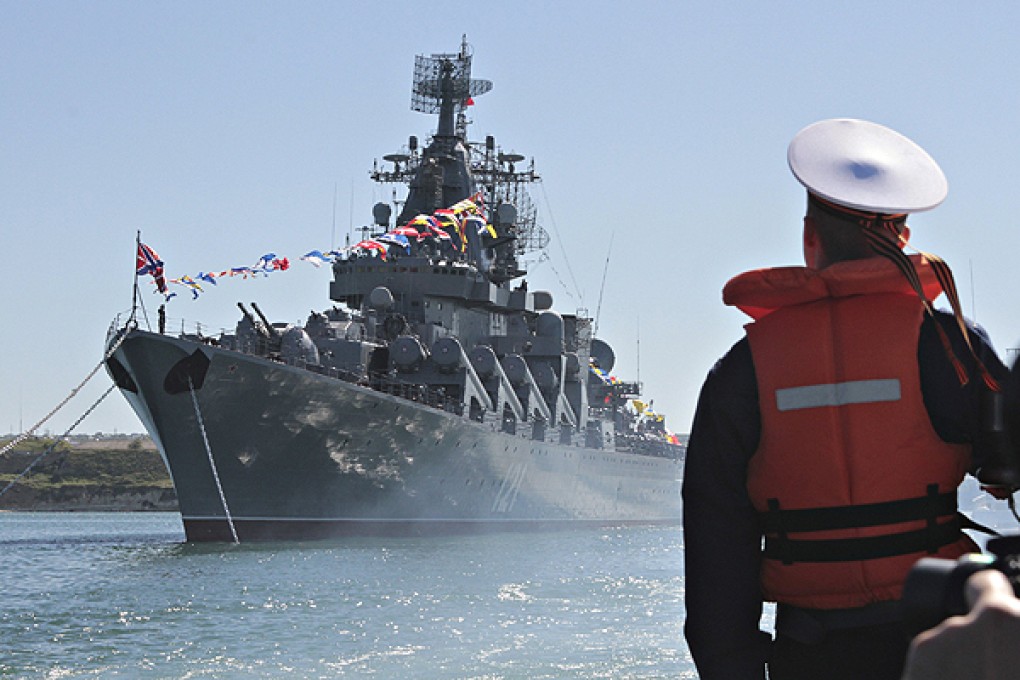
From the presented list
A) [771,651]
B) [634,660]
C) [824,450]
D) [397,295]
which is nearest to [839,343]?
[824,450]

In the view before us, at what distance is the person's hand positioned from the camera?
99 centimetres

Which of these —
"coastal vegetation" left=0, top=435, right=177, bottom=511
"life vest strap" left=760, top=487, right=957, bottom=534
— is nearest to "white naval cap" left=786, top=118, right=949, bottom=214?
"life vest strap" left=760, top=487, right=957, bottom=534

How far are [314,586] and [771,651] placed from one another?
15.7 m

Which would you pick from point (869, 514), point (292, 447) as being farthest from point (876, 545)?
point (292, 447)

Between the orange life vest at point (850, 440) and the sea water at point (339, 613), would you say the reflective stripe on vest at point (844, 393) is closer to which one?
the orange life vest at point (850, 440)

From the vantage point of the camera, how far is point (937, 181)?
2039 millimetres

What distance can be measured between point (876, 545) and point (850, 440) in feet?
0.58

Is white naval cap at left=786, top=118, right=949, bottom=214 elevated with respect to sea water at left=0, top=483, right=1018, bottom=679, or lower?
elevated

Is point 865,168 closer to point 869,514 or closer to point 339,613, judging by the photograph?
point 869,514

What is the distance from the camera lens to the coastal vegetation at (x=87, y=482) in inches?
2805

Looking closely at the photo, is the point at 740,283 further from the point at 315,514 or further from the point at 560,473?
the point at 560,473

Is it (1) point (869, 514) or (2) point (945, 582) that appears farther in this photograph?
(1) point (869, 514)

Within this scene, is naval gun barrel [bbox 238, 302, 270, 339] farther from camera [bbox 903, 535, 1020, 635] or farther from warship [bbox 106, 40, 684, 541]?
camera [bbox 903, 535, 1020, 635]

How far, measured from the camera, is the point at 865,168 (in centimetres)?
205
